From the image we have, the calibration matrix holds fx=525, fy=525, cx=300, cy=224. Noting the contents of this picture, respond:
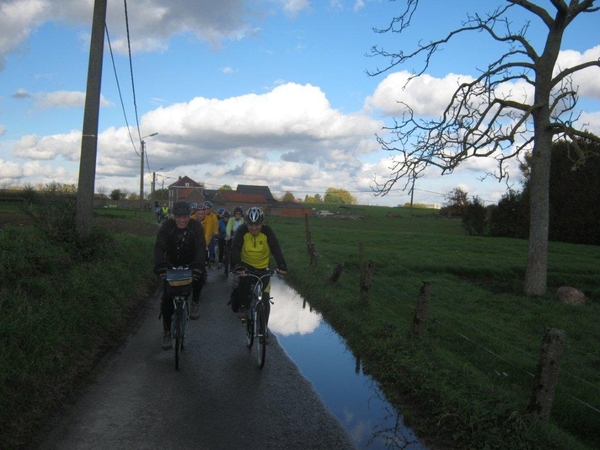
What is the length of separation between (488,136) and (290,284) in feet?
23.2

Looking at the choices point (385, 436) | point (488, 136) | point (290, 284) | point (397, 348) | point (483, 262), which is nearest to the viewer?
point (385, 436)

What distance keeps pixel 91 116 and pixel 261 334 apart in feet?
19.7

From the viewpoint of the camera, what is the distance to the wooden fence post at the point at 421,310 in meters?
7.55

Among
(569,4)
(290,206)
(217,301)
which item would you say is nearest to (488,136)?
(569,4)

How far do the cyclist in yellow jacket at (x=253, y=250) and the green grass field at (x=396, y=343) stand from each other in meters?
1.92

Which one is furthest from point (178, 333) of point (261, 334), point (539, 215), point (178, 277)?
point (539, 215)

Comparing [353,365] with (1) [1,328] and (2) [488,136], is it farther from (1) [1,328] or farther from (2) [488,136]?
(2) [488,136]

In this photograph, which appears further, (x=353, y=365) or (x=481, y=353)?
(x=481, y=353)

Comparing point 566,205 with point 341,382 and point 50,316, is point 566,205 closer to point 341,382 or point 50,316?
point 341,382

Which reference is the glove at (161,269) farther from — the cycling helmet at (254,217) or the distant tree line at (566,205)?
the distant tree line at (566,205)

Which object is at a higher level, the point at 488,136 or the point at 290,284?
the point at 488,136

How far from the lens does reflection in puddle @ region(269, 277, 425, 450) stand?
4.90 metres

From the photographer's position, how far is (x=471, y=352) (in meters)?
8.41

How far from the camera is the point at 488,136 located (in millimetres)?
13688
